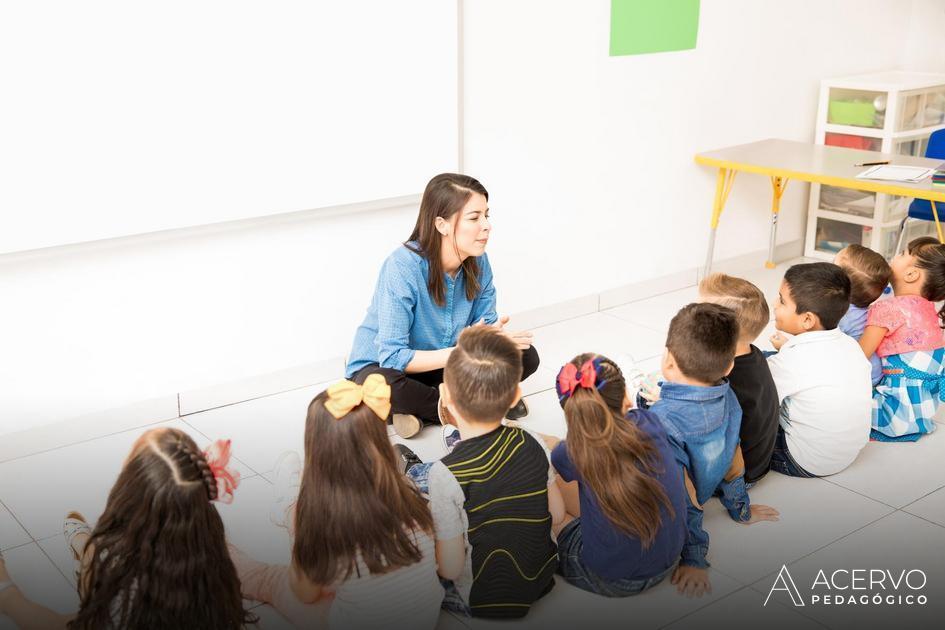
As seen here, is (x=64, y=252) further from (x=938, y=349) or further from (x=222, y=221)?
(x=938, y=349)

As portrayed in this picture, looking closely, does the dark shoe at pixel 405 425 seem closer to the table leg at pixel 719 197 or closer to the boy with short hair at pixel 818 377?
the boy with short hair at pixel 818 377

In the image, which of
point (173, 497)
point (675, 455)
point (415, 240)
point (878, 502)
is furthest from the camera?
point (415, 240)

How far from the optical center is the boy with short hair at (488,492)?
76.4 inches

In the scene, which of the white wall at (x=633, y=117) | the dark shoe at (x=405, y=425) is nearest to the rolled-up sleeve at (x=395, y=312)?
the dark shoe at (x=405, y=425)

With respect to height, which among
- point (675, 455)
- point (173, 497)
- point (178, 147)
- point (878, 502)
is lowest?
point (878, 502)

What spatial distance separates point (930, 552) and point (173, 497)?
1721 millimetres

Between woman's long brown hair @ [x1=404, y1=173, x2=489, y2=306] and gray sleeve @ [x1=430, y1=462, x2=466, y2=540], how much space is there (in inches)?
40.9

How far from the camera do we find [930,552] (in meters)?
2.30

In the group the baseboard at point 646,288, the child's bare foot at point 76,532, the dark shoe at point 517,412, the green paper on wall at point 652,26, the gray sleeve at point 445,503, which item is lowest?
the dark shoe at point 517,412

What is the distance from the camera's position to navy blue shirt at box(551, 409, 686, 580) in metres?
2.02

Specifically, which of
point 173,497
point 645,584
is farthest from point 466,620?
point 173,497

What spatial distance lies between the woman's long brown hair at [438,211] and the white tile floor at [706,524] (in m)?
0.47

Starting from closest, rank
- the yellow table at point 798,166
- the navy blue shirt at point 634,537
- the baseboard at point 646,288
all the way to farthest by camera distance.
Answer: the navy blue shirt at point 634,537
the yellow table at point 798,166
the baseboard at point 646,288

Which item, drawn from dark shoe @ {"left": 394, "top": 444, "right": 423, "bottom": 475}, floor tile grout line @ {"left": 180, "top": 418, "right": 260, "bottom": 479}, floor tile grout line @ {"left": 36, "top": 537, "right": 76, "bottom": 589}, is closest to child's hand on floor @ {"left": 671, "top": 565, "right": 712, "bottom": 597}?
dark shoe @ {"left": 394, "top": 444, "right": 423, "bottom": 475}
